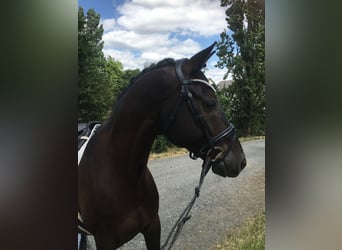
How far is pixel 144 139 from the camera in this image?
1.66 metres

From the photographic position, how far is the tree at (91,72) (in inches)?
74.2

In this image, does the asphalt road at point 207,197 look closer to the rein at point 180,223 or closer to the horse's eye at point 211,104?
the rein at point 180,223

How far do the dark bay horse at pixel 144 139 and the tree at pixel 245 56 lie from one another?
0.78ft

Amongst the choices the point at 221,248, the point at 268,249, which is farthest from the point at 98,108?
the point at 268,249

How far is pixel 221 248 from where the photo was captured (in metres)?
1.98

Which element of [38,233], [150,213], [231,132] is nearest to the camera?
[231,132]

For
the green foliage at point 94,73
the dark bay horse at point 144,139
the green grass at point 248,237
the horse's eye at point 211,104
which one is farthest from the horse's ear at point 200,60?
the green grass at point 248,237

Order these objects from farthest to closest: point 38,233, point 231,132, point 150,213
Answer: point 38,233 → point 150,213 → point 231,132

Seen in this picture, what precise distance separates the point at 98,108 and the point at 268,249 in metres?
1.23

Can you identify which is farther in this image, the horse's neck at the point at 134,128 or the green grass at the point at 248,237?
the green grass at the point at 248,237

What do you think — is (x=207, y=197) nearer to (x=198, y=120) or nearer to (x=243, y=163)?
(x=243, y=163)

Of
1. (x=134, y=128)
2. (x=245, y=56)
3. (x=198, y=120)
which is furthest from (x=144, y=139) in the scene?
(x=245, y=56)

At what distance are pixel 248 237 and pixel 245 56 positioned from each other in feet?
3.32

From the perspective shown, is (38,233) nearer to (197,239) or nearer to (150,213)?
(150,213)
